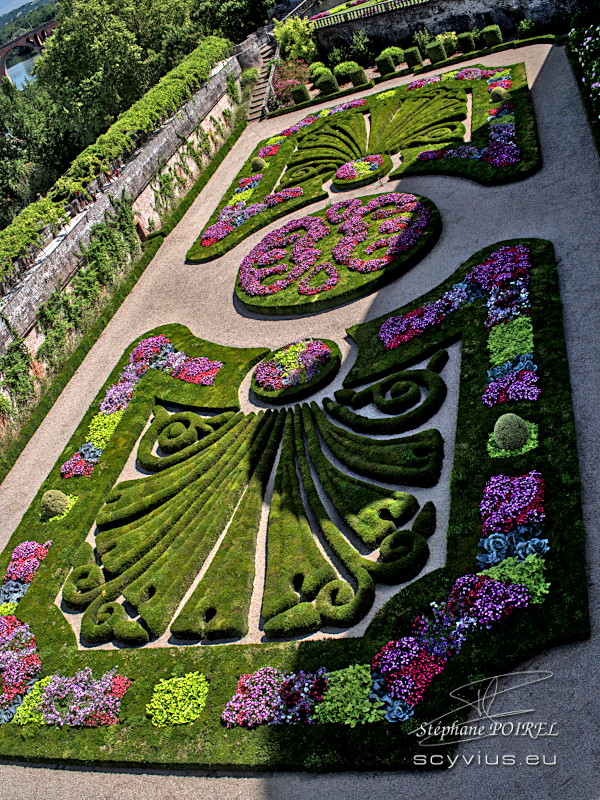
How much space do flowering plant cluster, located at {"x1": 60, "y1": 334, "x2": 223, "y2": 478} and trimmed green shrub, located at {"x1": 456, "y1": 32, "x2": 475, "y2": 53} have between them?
24451 mm

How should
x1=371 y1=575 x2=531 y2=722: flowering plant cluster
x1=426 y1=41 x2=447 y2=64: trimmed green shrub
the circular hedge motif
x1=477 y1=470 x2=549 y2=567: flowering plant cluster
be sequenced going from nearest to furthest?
x1=371 y1=575 x2=531 y2=722: flowering plant cluster, x1=477 y1=470 x2=549 y2=567: flowering plant cluster, the circular hedge motif, x1=426 y1=41 x2=447 y2=64: trimmed green shrub

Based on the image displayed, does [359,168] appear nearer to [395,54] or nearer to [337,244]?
[337,244]

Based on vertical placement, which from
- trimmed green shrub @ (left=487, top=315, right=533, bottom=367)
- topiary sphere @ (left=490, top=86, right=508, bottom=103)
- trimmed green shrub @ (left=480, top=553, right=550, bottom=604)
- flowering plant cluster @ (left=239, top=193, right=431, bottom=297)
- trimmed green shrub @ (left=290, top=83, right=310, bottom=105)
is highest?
trimmed green shrub @ (left=290, top=83, right=310, bottom=105)

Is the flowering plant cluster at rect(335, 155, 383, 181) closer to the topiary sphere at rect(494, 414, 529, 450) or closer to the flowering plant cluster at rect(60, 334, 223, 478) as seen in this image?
the flowering plant cluster at rect(60, 334, 223, 478)

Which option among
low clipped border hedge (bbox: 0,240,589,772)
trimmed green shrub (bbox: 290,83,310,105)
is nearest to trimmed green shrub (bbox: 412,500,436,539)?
low clipped border hedge (bbox: 0,240,589,772)

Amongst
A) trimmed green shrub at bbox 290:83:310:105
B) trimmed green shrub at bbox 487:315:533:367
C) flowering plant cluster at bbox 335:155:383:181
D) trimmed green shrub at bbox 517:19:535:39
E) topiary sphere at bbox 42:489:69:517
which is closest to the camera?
trimmed green shrub at bbox 487:315:533:367

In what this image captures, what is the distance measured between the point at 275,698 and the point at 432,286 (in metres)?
14.7

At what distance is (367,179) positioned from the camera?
1310 inches

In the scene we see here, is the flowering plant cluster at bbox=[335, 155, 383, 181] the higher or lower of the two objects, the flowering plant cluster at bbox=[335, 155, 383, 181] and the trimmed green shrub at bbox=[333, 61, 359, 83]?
the lower

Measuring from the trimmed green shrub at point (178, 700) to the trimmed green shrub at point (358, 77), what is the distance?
3565cm

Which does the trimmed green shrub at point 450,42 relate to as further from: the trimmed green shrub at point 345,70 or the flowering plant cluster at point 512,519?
the flowering plant cluster at point 512,519

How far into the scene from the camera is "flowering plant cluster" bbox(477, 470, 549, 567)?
15.9 meters

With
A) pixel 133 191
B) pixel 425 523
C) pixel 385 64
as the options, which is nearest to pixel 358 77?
pixel 385 64

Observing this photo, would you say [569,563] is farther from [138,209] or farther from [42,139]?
[42,139]
